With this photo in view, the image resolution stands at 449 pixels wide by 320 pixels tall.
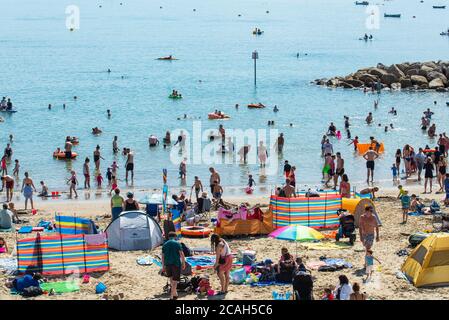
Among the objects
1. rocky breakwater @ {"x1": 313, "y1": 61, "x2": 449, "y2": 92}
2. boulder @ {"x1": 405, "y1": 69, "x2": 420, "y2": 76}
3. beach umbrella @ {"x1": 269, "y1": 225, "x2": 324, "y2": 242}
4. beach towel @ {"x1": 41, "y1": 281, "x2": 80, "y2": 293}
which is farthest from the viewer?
boulder @ {"x1": 405, "y1": 69, "x2": 420, "y2": 76}

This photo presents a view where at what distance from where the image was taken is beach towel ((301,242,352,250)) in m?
18.3

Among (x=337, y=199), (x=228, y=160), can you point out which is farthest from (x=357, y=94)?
(x=337, y=199)

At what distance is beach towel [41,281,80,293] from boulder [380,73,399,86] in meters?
49.6

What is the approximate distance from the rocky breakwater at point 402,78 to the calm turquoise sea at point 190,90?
6.07ft

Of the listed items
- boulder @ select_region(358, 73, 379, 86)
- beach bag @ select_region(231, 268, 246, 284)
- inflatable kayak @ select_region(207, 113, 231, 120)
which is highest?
boulder @ select_region(358, 73, 379, 86)

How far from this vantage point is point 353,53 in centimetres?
10075

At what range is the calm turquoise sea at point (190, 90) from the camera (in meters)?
37.9

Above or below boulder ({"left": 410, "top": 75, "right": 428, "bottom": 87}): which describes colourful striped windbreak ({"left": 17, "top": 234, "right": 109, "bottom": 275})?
below

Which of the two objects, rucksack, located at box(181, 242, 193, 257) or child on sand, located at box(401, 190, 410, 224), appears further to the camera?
child on sand, located at box(401, 190, 410, 224)

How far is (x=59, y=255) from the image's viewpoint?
16547mm

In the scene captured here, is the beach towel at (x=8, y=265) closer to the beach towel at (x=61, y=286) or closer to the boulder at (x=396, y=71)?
the beach towel at (x=61, y=286)

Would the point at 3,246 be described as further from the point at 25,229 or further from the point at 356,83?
the point at 356,83

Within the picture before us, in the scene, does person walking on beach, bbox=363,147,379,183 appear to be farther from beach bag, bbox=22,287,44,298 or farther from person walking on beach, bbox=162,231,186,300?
beach bag, bbox=22,287,44,298

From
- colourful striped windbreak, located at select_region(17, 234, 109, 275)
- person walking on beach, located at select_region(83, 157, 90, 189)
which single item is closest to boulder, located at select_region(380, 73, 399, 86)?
person walking on beach, located at select_region(83, 157, 90, 189)
